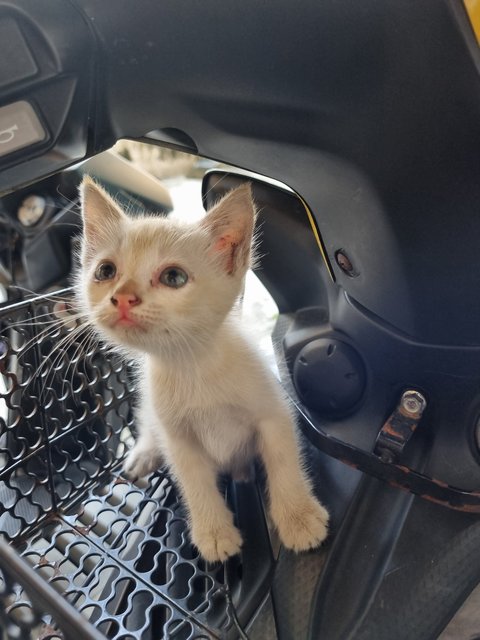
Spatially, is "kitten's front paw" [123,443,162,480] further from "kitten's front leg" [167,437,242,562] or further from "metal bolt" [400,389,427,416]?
"metal bolt" [400,389,427,416]

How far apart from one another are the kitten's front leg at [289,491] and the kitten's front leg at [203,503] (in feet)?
0.18

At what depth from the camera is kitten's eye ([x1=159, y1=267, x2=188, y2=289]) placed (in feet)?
1.71

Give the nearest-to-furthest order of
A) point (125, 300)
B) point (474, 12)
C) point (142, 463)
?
point (474, 12) < point (125, 300) < point (142, 463)

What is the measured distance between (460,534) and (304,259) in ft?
1.19

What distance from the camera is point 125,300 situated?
0.49m

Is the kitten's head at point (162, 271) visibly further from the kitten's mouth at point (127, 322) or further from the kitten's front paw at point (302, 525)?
the kitten's front paw at point (302, 525)

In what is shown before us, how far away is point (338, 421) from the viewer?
0.58 m

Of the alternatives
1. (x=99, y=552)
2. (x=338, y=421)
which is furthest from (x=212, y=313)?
(x=99, y=552)

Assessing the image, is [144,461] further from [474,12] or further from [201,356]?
[474,12]

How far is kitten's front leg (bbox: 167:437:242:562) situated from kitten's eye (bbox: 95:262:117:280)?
0.71 feet

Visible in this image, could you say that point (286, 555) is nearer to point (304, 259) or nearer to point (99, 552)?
point (99, 552)

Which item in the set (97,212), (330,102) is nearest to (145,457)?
(97,212)

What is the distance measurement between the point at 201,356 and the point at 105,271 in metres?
0.14

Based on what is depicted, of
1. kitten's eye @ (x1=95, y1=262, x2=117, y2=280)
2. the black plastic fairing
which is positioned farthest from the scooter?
kitten's eye @ (x1=95, y1=262, x2=117, y2=280)
